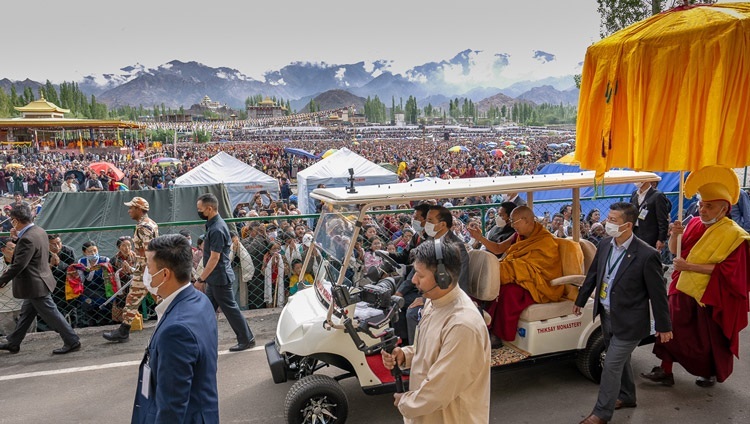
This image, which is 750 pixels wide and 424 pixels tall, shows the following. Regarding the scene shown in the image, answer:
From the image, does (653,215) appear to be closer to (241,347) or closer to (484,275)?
(484,275)

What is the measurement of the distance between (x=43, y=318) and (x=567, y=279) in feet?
18.3

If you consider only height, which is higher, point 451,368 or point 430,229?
point 430,229

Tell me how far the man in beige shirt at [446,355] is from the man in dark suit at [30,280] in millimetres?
4863

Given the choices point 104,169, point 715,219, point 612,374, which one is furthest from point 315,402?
point 104,169

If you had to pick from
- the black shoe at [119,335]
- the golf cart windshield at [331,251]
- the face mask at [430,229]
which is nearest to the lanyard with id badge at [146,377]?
the golf cart windshield at [331,251]

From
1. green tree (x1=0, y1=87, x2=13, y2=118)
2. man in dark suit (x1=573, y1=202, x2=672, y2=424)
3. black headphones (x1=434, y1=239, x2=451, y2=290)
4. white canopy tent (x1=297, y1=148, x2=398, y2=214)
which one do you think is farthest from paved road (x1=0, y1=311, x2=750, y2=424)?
green tree (x1=0, y1=87, x2=13, y2=118)

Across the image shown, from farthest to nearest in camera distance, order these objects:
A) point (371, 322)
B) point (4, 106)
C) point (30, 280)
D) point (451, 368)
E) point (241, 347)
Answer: point (4, 106) → point (241, 347) → point (30, 280) → point (371, 322) → point (451, 368)

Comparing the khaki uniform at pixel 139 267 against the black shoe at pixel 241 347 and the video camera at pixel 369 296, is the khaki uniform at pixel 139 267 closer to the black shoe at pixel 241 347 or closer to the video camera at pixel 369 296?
the black shoe at pixel 241 347

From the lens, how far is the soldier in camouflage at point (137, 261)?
6.05 m

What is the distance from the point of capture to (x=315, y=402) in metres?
4.19

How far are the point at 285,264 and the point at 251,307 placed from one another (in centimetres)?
88

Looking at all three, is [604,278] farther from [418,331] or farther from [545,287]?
[418,331]

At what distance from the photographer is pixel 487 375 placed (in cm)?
261

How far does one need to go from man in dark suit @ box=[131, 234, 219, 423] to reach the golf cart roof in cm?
Answer: 178
